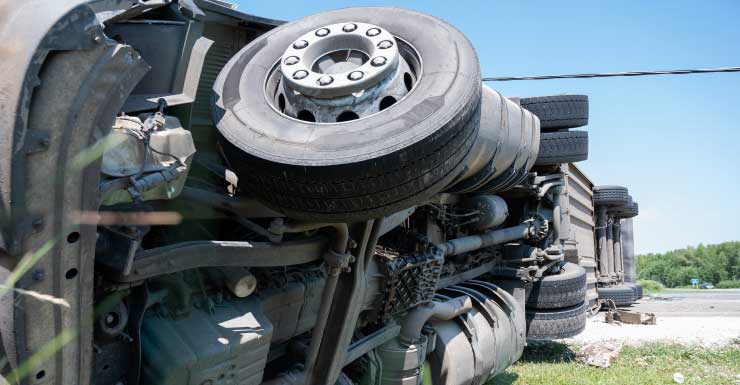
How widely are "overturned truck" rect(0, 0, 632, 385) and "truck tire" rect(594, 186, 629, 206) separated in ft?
40.5

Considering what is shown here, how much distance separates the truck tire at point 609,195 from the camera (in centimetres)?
1474

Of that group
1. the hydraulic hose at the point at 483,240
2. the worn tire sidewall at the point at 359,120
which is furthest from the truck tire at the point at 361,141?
the hydraulic hose at the point at 483,240

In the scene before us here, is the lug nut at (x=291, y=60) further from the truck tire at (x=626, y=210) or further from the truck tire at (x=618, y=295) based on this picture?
the truck tire at (x=626, y=210)

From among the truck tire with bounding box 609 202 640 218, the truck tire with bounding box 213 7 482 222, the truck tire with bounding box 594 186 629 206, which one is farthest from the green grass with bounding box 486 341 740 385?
the truck tire with bounding box 609 202 640 218

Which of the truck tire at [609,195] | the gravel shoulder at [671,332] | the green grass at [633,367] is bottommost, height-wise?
the green grass at [633,367]

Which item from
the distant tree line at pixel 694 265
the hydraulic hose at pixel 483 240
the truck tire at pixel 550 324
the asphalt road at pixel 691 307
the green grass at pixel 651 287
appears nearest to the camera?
the hydraulic hose at pixel 483 240

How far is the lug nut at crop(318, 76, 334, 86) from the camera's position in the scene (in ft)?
7.21

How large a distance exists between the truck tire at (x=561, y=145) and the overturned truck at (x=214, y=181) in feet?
10.8

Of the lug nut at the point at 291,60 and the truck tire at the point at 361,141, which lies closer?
the truck tire at the point at 361,141

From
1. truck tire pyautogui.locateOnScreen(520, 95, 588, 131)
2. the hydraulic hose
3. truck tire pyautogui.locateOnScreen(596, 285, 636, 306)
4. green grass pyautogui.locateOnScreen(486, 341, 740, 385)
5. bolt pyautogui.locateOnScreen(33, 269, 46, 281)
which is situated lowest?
green grass pyautogui.locateOnScreen(486, 341, 740, 385)

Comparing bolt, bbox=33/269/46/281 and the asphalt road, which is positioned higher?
bolt, bbox=33/269/46/281

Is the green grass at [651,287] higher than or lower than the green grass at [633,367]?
higher

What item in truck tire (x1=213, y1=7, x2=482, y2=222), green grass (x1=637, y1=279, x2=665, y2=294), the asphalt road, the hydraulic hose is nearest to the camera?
truck tire (x1=213, y1=7, x2=482, y2=222)

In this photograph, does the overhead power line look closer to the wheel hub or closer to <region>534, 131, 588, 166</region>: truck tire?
<region>534, 131, 588, 166</region>: truck tire
